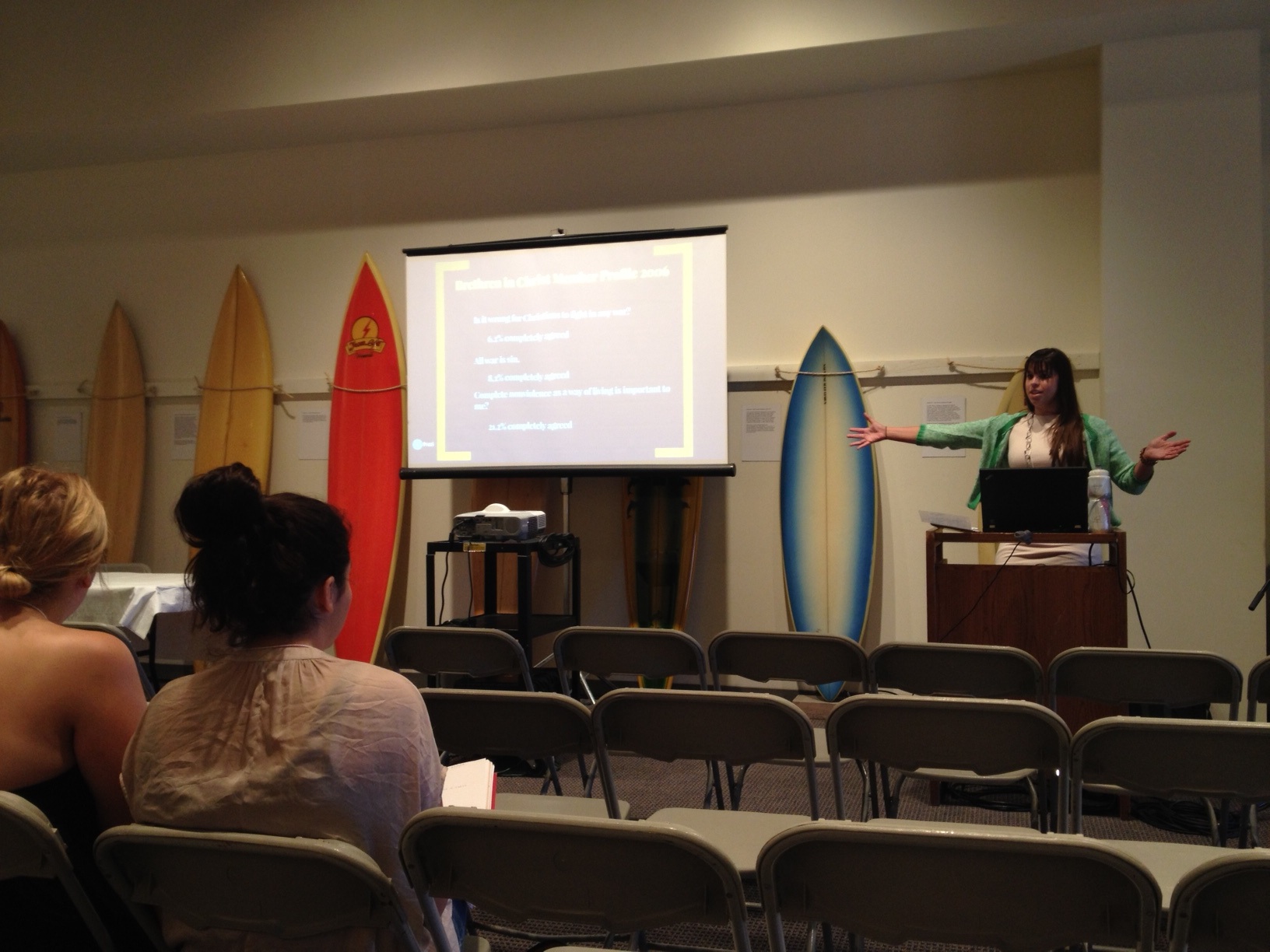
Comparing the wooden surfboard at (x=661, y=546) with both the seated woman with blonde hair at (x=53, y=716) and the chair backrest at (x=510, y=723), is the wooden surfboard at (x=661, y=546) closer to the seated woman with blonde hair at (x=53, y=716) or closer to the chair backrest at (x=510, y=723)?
the chair backrest at (x=510, y=723)

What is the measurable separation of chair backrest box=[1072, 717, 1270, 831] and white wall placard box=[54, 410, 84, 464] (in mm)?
5486

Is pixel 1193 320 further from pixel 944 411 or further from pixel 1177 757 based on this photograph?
pixel 1177 757

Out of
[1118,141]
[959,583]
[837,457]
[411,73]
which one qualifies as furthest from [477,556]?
[1118,141]

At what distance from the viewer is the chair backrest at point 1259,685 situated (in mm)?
1964

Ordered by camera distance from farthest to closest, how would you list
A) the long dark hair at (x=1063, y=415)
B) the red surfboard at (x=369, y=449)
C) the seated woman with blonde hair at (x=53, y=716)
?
1. the red surfboard at (x=369, y=449)
2. the long dark hair at (x=1063, y=415)
3. the seated woman with blonde hair at (x=53, y=716)

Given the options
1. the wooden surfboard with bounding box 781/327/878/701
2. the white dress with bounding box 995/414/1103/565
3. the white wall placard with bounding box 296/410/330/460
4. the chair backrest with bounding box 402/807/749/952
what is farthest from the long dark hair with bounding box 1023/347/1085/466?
the white wall placard with bounding box 296/410/330/460

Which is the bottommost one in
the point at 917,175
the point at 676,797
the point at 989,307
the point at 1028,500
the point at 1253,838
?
the point at 676,797

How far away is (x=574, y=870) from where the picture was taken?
1063 millimetres

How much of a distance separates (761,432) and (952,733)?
2.90 metres

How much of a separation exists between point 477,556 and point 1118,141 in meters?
3.43

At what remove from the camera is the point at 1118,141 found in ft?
12.7

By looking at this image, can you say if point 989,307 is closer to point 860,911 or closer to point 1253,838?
point 1253,838

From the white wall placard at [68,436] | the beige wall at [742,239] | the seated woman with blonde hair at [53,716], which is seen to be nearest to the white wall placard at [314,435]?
the beige wall at [742,239]

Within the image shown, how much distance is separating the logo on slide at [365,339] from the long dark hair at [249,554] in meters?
3.76
